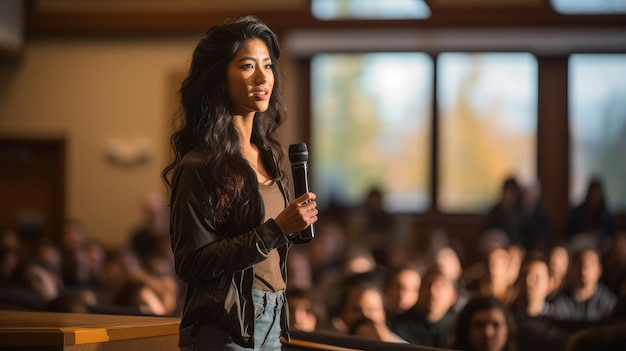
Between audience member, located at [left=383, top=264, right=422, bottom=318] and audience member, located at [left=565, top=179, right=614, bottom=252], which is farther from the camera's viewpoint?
audience member, located at [left=565, top=179, right=614, bottom=252]

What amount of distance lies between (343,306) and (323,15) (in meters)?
6.59

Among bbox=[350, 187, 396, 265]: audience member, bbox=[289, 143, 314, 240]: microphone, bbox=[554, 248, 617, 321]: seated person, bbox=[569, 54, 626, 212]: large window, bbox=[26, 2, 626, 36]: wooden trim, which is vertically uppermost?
bbox=[26, 2, 626, 36]: wooden trim

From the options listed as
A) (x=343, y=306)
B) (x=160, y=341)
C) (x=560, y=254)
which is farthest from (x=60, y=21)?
(x=160, y=341)

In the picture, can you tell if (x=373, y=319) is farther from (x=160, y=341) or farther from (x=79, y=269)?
(x=79, y=269)

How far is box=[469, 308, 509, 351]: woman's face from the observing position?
430 cm

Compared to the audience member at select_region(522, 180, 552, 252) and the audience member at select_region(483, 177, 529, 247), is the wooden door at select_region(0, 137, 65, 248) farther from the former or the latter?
the audience member at select_region(522, 180, 552, 252)

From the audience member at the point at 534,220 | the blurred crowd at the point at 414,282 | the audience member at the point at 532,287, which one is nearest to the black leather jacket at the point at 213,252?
the blurred crowd at the point at 414,282

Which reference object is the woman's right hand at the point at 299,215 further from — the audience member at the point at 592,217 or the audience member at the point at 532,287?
the audience member at the point at 592,217

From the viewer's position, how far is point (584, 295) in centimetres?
688

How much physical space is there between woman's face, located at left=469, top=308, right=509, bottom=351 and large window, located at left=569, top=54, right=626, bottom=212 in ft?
25.4

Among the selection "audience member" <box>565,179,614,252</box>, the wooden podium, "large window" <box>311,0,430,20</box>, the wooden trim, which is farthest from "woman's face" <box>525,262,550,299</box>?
"large window" <box>311,0,430,20</box>

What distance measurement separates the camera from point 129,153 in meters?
12.2

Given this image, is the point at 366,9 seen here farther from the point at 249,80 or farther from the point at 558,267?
the point at 249,80

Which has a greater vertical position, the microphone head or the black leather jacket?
the microphone head
